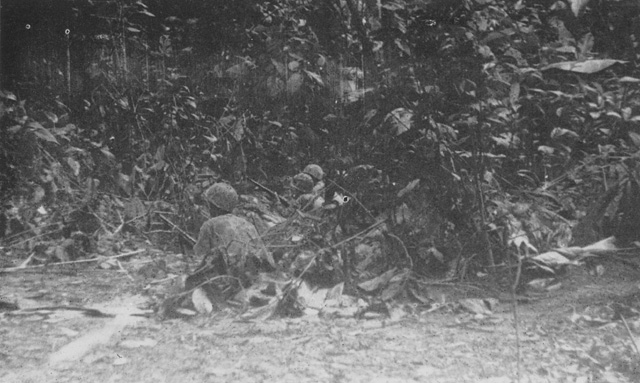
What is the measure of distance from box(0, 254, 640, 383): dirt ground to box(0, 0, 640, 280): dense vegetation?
0.24 metres

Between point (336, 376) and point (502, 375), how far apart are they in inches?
17.7

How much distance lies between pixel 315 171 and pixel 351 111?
26cm

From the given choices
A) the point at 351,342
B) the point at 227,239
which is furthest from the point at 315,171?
the point at 351,342

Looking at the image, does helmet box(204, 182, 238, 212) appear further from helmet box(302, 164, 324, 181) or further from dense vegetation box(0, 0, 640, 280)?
helmet box(302, 164, 324, 181)

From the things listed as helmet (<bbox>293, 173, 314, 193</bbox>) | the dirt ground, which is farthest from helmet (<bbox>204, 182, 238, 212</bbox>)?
the dirt ground

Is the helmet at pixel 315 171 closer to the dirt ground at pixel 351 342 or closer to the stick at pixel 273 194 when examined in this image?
the stick at pixel 273 194

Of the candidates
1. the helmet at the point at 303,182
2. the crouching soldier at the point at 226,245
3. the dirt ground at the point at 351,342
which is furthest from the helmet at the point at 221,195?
the dirt ground at the point at 351,342

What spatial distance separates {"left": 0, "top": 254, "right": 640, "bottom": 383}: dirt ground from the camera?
1647 millimetres

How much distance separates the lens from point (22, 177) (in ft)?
8.36

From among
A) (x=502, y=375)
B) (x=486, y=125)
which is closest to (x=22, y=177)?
(x=486, y=125)

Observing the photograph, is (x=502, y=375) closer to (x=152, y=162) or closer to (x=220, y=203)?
(x=220, y=203)

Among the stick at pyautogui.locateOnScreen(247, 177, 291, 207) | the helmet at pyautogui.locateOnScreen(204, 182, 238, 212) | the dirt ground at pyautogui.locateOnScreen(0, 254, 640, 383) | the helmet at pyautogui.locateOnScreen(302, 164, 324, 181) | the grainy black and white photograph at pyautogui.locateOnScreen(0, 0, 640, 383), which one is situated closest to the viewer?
the dirt ground at pyautogui.locateOnScreen(0, 254, 640, 383)

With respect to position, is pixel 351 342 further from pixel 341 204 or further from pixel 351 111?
pixel 351 111

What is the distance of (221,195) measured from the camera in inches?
100
